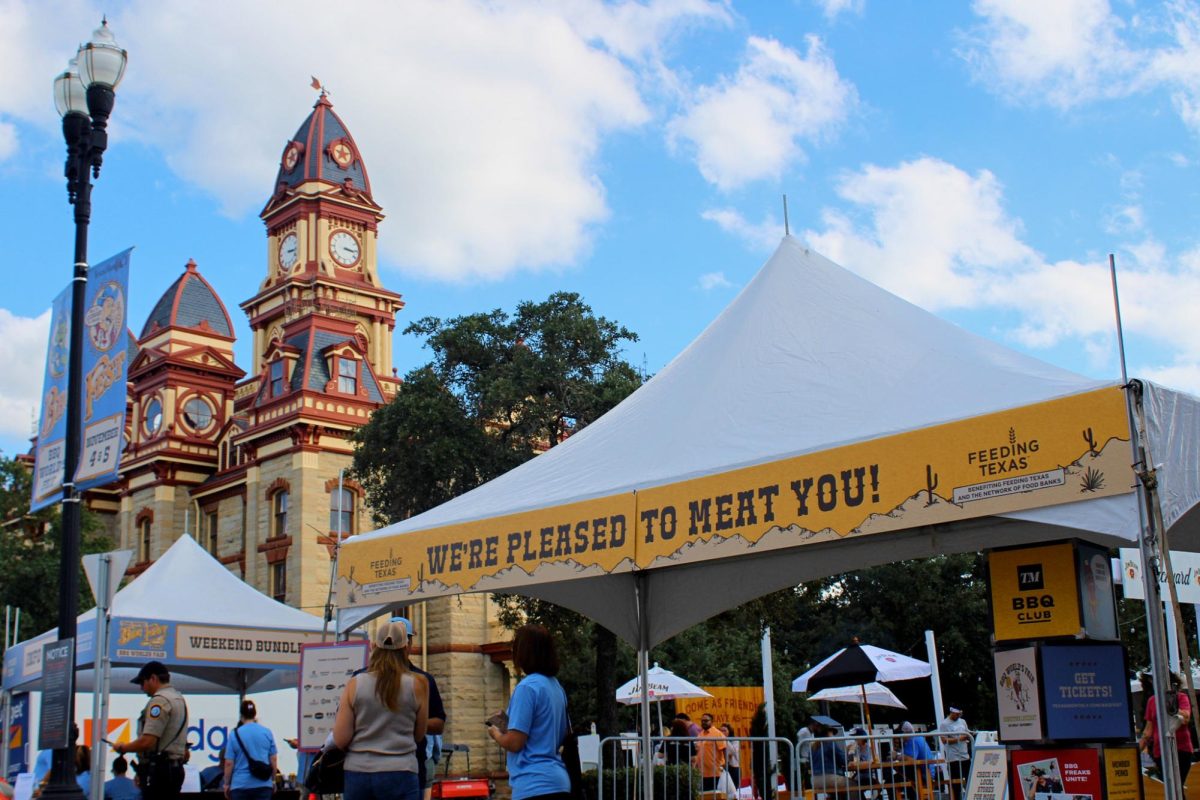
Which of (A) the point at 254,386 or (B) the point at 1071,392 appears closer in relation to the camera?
(B) the point at 1071,392

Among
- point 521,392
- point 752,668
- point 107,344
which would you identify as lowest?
point 752,668

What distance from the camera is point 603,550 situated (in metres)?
8.20

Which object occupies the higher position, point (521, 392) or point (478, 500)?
point (521, 392)

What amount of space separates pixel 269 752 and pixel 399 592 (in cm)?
378

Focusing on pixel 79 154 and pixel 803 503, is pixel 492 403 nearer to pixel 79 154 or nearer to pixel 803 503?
pixel 79 154

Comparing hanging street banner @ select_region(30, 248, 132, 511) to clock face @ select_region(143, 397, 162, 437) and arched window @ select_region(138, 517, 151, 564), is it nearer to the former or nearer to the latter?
arched window @ select_region(138, 517, 151, 564)

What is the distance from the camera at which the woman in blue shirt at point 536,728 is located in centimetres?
631

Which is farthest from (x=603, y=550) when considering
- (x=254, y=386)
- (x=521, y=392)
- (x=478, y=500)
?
(x=254, y=386)

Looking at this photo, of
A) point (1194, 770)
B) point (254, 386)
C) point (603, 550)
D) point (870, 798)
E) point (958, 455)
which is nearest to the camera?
point (958, 455)

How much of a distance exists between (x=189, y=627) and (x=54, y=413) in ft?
16.0

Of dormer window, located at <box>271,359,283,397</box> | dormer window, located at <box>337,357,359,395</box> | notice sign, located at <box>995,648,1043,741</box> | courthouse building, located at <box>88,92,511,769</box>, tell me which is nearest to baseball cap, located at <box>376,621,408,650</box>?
notice sign, located at <box>995,648,1043,741</box>

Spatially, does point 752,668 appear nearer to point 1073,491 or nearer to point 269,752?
point 269,752

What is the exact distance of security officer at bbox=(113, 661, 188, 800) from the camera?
31.8ft

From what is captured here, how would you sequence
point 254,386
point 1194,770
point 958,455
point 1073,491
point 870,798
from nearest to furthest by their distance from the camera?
1. point 1073,491
2. point 958,455
3. point 1194,770
4. point 870,798
5. point 254,386
